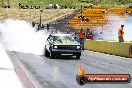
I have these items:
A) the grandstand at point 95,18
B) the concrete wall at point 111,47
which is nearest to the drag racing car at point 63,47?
the concrete wall at point 111,47

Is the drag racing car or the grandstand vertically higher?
the drag racing car

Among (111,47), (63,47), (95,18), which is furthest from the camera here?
(95,18)

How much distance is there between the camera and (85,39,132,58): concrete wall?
85.5ft

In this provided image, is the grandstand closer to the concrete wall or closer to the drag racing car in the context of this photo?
the concrete wall

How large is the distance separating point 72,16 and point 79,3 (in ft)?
181

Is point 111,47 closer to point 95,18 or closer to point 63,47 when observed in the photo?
point 63,47

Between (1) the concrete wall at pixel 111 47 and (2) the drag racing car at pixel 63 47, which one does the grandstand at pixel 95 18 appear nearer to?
(1) the concrete wall at pixel 111 47

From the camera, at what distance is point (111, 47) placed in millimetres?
29938

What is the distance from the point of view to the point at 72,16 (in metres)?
95.0

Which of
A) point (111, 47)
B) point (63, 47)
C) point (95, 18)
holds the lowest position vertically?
point (95, 18)

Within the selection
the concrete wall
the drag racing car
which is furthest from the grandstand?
the drag racing car

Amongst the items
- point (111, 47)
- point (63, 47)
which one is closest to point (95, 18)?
point (111, 47)

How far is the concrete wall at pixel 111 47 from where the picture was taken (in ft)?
85.5

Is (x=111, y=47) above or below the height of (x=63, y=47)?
below
